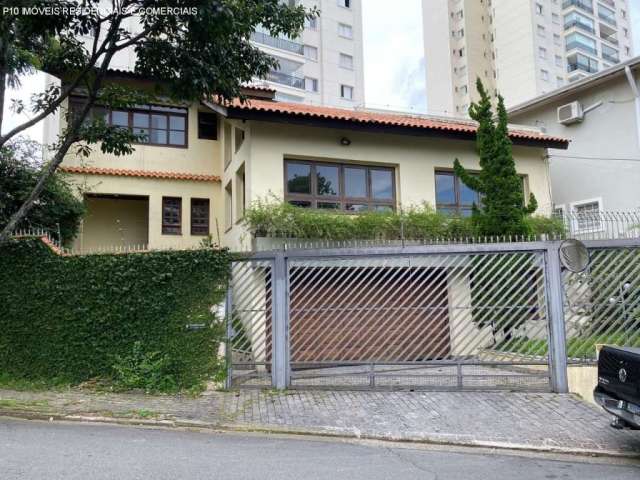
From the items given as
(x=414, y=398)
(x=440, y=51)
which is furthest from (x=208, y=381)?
(x=440, y=51)

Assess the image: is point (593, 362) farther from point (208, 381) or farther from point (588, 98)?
point (588, 98)

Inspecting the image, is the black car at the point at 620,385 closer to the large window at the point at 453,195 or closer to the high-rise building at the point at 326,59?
the large window at the point at 453,195

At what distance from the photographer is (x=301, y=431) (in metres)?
5.86

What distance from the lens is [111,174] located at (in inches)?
543

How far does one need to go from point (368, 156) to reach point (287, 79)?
24.2 meters

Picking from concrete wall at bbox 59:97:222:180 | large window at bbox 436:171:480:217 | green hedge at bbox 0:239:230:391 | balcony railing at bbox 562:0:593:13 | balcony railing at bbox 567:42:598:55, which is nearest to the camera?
green hedge at bbox 0:239:230:391

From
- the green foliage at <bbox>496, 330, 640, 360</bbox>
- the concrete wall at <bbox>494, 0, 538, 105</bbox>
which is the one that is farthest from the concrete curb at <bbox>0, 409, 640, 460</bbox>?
the concrete wall at <bbox>494, 0, 538, 105</bbox>

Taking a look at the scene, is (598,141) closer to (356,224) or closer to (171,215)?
(356,224)

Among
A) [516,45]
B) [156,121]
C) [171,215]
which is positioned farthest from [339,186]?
[516,45]

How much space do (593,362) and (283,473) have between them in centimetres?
533

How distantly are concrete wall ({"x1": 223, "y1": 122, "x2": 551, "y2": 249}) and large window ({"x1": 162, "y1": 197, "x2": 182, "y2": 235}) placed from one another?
1706 millimetres

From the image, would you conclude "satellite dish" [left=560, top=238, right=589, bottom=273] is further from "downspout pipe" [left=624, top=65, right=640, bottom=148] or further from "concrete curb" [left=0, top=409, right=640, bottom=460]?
"downspout pipe" [left=624, top=65, right=640, bottom=148]

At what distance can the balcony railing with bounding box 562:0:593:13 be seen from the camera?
154ft

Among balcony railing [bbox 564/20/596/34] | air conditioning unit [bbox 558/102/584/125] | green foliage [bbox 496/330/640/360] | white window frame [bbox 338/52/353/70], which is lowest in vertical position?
green foliage [bbox 496/330/640/360]
